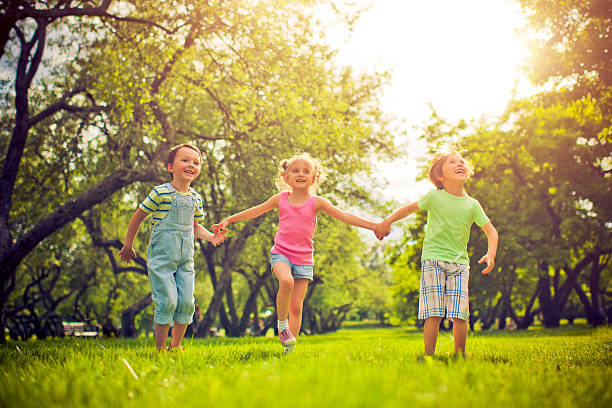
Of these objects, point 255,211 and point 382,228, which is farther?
point 255,211

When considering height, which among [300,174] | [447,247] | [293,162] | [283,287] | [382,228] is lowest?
[283,287]

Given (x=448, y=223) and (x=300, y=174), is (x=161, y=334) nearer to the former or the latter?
(x=300, y=174)

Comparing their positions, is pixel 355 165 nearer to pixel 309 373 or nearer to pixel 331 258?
pixel 331 258

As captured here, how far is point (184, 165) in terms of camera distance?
602cm

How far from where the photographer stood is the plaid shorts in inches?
209

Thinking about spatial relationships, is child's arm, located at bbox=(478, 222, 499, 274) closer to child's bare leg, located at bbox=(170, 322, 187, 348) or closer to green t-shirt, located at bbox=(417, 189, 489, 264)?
green t-shirt, located at bbox=(417, 189, 489, 264)

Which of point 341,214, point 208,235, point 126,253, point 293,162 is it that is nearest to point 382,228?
point 341,214

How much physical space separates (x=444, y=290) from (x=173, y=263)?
3.17 metres

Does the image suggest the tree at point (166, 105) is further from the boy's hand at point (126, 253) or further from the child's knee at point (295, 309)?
the child's knee at point (295, 309)

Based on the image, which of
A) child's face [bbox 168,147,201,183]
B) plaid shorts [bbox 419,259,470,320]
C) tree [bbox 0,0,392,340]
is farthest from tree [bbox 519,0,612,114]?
child's face [bbox 168,147,201,183]

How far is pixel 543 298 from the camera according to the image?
2581 cm

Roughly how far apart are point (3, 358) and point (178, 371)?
2.59 meters

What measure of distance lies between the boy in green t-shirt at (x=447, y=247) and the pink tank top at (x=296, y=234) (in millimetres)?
889

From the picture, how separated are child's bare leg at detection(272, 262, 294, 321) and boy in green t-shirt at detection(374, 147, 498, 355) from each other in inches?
51.9
